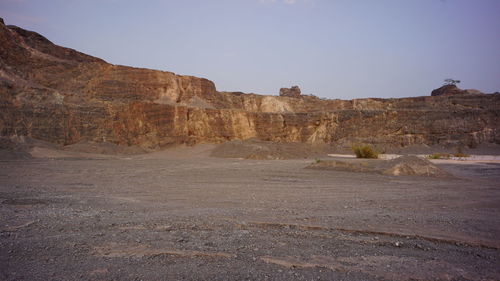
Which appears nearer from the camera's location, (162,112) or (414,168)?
(414,168)

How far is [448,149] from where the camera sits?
3066 cm

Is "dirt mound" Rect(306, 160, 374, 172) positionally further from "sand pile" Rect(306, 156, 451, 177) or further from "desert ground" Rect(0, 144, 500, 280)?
"desert ground" Rect(0, 144, 500, 280)

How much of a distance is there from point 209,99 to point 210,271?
34.1 metres

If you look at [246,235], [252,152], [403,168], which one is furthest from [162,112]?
[246,235]

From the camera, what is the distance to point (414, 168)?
12.0 meters

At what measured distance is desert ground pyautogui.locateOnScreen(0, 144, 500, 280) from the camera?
120 inches

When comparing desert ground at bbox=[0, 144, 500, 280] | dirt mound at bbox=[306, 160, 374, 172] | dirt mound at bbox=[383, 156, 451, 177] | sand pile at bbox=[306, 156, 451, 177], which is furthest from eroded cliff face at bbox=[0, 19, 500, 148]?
dirt mound at bbox=[383, 156, 451, 177]

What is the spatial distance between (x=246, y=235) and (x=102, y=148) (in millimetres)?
20131

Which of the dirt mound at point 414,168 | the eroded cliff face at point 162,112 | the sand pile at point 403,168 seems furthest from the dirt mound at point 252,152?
the dirt mound at point 414,168

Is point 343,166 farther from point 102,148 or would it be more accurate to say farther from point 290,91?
point 290,91

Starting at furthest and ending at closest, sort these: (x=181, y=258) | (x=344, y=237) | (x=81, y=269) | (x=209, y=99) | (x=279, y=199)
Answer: (x=209, y=99), (x=279, y=199), (x=344, y=237), (x=181, y=258), (x=81, y=269)

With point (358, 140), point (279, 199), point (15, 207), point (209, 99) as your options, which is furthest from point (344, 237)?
Result: point (209, 99)

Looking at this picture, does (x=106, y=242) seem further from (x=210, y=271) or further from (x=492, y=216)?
(x=492, y=216)

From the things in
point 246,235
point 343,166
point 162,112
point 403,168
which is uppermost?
point 162,112
